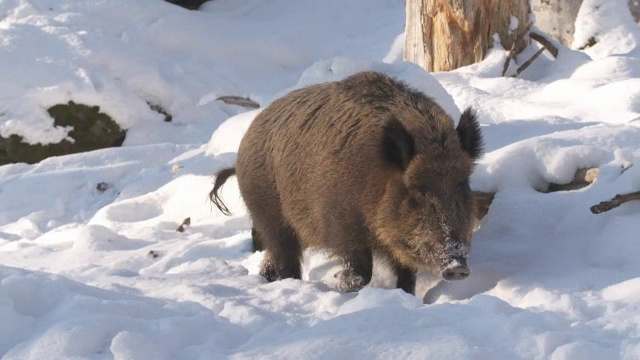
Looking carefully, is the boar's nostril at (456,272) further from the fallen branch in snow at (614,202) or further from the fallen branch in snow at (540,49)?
the fallen branch in snow at (540,49)

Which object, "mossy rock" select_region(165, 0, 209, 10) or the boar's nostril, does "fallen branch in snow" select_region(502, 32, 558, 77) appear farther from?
the boar's nostril

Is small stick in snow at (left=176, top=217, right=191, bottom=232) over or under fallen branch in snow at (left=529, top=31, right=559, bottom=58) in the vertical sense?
under

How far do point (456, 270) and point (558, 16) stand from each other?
715 cm

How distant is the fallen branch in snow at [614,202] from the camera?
4.27 m

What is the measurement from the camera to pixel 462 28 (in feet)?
28.3

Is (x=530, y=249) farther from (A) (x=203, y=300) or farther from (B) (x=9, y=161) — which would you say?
(B) (x=9, y=161)

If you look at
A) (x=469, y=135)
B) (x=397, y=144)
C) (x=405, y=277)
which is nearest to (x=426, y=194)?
(x=397, y=144)

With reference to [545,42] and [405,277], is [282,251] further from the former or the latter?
[545,42]

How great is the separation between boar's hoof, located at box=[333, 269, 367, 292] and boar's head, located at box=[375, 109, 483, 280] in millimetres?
226

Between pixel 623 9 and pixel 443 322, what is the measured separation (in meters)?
8.44

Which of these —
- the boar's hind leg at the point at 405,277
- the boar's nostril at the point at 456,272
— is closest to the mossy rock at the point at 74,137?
the boar's hind leg at the point at 405,277

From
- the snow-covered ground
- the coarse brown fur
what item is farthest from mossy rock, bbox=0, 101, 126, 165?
the coarse brown fur

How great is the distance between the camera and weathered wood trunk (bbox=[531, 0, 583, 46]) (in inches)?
408

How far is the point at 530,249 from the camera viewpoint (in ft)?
14.7
